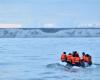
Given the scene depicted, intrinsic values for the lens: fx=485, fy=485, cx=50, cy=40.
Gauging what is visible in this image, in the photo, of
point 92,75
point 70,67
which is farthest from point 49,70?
point 92,75

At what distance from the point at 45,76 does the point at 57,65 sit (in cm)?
760

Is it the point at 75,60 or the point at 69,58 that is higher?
the point at 69,58

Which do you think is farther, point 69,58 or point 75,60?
point 69,58

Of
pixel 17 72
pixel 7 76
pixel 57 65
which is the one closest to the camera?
pixel 7 76

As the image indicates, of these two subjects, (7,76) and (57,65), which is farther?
(57,65)

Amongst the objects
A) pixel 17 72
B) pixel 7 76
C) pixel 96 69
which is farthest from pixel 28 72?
pixel 96 69

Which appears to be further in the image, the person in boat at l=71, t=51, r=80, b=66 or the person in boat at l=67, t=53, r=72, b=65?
the person in boat at l=67, t=53, r=72, b=65

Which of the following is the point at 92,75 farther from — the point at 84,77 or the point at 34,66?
the point at 34,66

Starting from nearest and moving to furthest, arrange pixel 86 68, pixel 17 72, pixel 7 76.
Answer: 1. pixel 7 76
2. pixel 17 72
3. pixel 86 68

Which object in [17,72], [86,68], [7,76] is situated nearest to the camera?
[7,76]

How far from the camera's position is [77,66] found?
37688mm

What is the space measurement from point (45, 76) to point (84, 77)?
2.67m

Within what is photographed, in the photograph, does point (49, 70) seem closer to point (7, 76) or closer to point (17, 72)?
point (17, 72)

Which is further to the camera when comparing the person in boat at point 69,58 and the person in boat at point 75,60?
the person in boat at point 69,58
